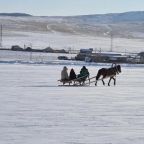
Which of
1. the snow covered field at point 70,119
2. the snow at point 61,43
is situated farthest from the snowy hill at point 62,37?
the snow covered field at point 70,119

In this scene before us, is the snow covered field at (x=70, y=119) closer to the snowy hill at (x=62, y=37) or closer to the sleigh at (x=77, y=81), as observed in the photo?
the sleigh at (x=77, y=81)

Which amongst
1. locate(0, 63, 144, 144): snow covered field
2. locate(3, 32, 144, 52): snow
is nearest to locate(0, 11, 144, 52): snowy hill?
locate(3, 32, 144, 52): snow

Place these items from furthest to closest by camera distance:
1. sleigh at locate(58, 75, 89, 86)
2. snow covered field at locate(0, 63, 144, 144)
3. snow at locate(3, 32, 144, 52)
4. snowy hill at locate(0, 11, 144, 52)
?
1. snowy hill at locate(0, 11, 144, 52)
2. snow at locate(3, 32, 144, 52)
3. sleigh at locate(58, 75, 89, 86)
4. snow covered field at locate(0, 63, 144, 144)

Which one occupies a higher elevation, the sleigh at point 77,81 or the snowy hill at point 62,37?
the snowy hill at point 62,37

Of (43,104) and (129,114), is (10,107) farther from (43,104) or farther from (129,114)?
(129,114)

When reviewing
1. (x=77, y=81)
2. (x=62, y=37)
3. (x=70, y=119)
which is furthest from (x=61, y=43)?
(x=70, y=119)

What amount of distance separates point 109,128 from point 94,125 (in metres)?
0.39

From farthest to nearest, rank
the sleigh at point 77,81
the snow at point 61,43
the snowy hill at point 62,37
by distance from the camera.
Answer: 1. the snowy hill at point 62,37
2. the snow at point 61,43
3. the sleigh at point 77,81

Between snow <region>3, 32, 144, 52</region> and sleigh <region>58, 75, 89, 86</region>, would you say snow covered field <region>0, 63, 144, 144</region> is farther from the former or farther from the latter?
snow <region>3, 32, 144, 52</region>

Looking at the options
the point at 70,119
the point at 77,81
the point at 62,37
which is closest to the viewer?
the point at 70,119

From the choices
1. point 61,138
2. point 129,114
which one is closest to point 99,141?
point 61,138

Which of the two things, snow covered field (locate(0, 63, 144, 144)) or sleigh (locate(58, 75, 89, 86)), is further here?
sleigh (locate(58, 75, 89, 86))

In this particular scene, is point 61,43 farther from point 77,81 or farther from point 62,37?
point 77,81

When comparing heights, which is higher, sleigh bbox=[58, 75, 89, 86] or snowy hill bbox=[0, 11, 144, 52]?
snowy hill bbox=[0, 11, 144, 52]
